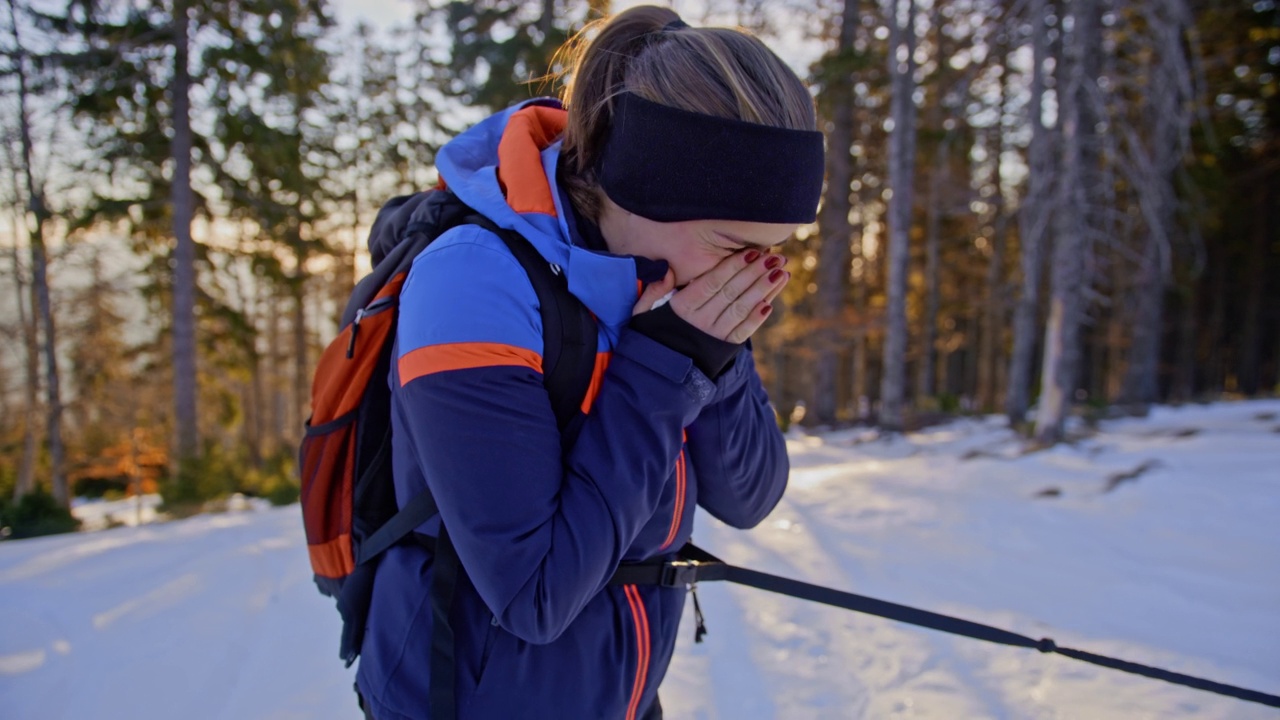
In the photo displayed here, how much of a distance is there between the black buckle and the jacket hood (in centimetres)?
44

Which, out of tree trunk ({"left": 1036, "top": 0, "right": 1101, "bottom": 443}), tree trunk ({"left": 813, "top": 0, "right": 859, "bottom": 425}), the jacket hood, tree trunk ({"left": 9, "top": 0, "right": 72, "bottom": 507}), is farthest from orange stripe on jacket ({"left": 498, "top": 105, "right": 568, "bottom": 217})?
tree trunk ({"left": 813, "top": 0, "right": 859, "bottom": 425})

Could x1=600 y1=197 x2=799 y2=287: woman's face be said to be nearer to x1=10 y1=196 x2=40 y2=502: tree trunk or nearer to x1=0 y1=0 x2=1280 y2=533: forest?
x1=0 y1=0 x2=1280 y2=533: forest

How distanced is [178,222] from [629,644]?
11062mm

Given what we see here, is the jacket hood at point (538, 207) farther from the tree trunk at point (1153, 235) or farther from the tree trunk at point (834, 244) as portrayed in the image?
the tree trunk at point (834, 244)

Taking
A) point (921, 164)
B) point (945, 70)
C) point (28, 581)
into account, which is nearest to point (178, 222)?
point (28, 581)

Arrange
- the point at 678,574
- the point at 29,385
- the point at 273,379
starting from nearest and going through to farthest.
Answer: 1. the point at 678,574
2. the point at 29,385
3. the point at 273,379

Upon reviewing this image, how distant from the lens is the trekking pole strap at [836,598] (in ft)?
4.15

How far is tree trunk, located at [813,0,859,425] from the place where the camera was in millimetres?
13031

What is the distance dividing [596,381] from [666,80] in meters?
0.49

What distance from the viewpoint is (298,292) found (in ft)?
39.1

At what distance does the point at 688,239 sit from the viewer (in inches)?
45.3

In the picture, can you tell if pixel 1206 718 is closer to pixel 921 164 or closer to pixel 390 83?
pixel 921 164

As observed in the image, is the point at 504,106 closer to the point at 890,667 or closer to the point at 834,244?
the point at 834,244

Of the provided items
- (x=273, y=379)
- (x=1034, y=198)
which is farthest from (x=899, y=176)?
(x=273, y=379)
